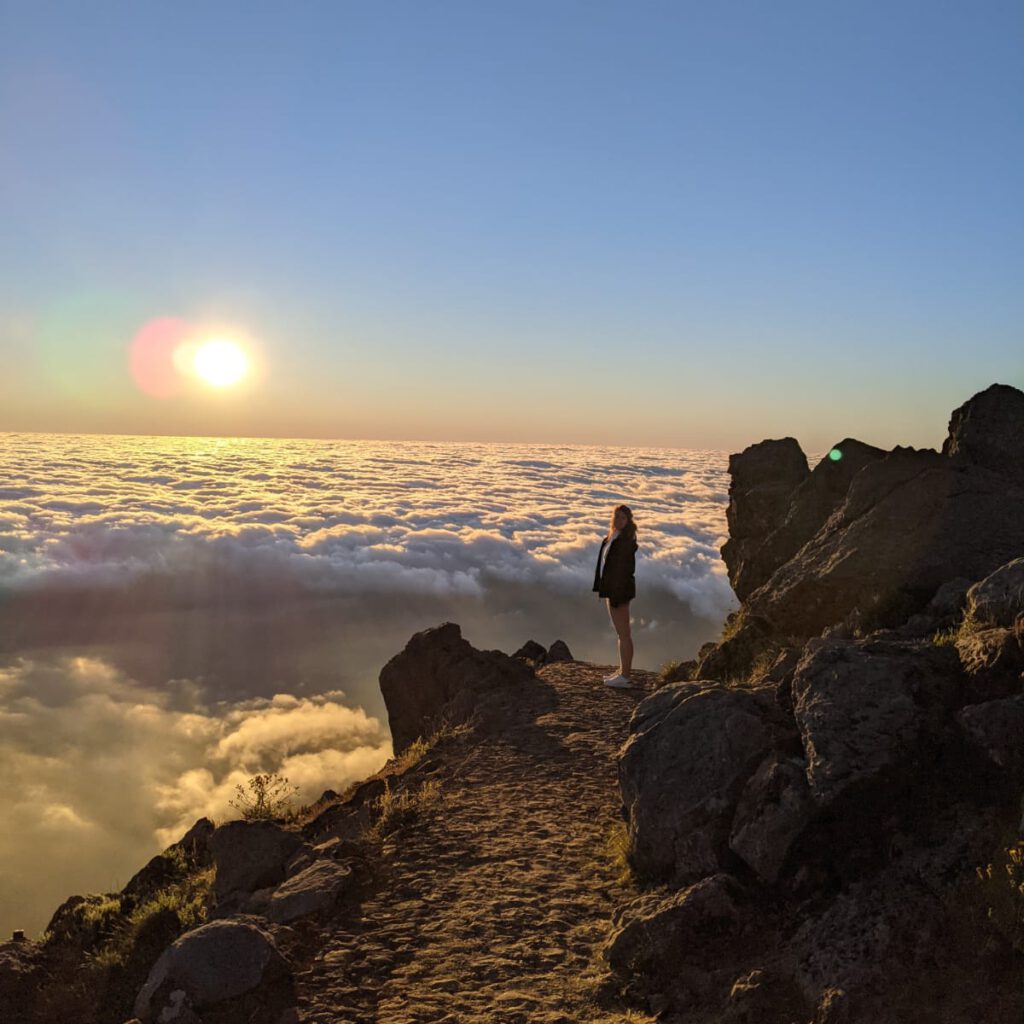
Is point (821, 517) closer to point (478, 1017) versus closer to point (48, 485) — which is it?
point (478, 1017)

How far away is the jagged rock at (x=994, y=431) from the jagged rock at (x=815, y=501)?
1570 mm

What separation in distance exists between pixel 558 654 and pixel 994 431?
34.6 ft

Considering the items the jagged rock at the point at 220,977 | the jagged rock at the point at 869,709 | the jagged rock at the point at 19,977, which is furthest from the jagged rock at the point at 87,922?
the jagged rock at the point at 869,709

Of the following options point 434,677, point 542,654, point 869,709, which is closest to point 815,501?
point 542,654

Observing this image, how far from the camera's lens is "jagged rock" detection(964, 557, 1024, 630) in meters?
6.72

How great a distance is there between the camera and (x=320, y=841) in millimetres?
10094

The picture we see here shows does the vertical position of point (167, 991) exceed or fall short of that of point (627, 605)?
it falls short

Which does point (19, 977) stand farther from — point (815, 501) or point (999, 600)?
point (815, 501)

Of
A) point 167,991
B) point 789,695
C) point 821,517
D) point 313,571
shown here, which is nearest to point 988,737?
point 789,695

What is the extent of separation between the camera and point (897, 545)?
10.3 m

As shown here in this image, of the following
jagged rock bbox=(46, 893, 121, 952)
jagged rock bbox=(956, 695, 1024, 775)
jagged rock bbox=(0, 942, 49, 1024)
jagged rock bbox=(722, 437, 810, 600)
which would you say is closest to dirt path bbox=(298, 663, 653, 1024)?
jagged rock bbox=(956, 695, 1024, 775)

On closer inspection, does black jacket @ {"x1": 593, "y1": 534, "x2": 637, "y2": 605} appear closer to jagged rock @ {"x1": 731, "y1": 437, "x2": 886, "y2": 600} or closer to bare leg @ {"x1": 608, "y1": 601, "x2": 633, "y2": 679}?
bare leg @ {"x1": 608, "y1": 601, "x2": 633, "y2": 679}

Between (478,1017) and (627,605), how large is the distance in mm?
9720

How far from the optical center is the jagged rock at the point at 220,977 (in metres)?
6.09
